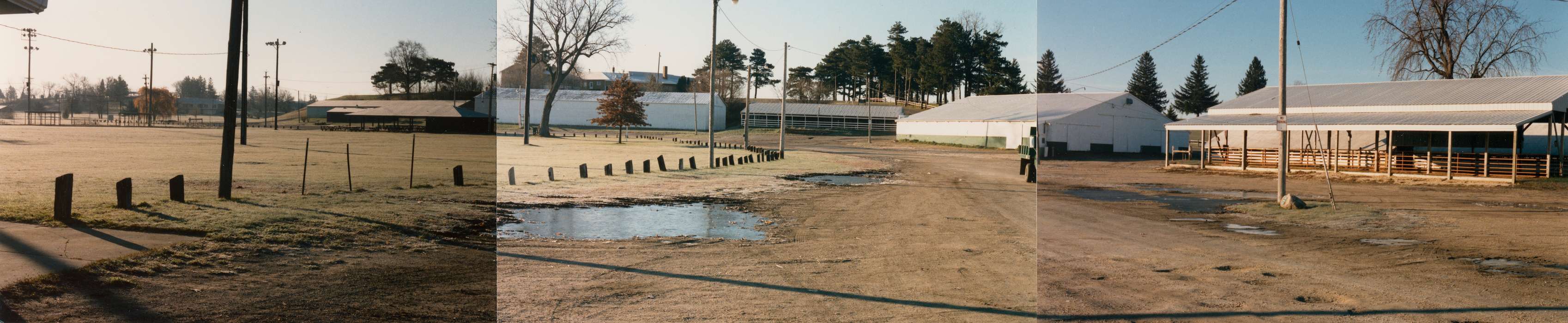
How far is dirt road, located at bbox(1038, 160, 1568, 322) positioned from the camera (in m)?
6.78

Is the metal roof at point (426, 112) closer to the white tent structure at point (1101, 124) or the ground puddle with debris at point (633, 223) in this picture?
the ground puddle with debris at point (633, 223)

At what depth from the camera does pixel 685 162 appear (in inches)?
1175

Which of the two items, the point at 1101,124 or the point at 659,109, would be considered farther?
the point at 659,109

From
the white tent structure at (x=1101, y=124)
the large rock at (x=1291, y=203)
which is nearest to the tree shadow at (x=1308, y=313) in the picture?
the large rock at (x=1291, y=203)

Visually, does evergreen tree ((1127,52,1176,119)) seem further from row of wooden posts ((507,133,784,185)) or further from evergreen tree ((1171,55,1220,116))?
row of wooden posts ((507,133,784,185))

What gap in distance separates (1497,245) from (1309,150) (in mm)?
25317

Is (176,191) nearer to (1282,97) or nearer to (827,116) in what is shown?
(1282,97)

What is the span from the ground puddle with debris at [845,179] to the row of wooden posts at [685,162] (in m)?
3.95

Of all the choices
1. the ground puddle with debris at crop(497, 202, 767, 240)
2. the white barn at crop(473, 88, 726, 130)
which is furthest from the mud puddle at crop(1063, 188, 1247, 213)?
the white barn at crop(473, 88, 726, 130)

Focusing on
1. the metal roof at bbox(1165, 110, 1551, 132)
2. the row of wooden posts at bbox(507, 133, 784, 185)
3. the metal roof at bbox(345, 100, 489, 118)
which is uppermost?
the metal roof at bbox(1165, 110, 1551, 132)

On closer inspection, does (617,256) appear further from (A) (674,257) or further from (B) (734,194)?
(B) (734,194)

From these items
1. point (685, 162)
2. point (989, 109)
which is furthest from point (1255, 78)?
point (685, 162)

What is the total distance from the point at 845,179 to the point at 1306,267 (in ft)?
49.4

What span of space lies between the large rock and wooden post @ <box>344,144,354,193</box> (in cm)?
1605
